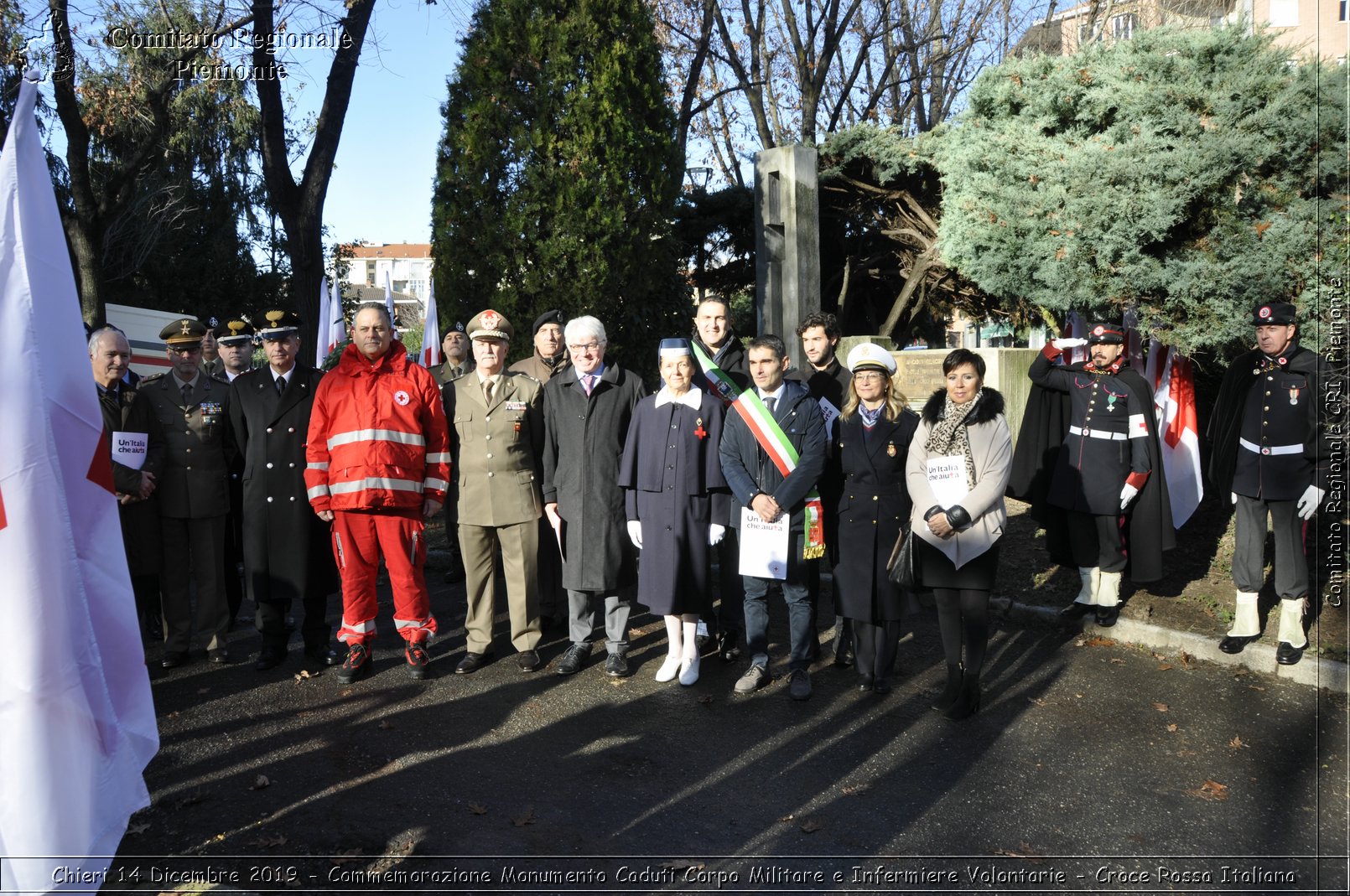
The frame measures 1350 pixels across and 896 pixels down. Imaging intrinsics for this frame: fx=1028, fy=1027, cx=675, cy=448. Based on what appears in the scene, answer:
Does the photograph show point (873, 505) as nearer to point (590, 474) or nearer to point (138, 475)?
point (590, 474)

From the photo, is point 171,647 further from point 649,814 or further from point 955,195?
point 955,195

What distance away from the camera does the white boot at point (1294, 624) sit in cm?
609

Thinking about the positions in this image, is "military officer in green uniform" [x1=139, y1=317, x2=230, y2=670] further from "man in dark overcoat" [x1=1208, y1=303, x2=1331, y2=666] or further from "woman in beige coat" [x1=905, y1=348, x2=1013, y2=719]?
"man in dark overcoat" [x1=1208, y1=303, x2=1331, y2=666]

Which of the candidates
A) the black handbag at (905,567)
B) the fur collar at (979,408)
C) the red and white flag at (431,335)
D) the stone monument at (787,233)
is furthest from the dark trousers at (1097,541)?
the red and white flag at (431,335)

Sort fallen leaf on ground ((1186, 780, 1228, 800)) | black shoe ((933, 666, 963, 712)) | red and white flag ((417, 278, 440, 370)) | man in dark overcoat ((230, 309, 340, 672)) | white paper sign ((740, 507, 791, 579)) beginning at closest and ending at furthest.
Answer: fallen leaf on ground ((1186, 780, 1228, 800)), black shoe ((933, 666, 963, 712)), white paper sign ((740, 507, 791, 579)), man in dark overcoat ((230, 309, 340, 672)), red and white flag ((417, 278, 440, 370))

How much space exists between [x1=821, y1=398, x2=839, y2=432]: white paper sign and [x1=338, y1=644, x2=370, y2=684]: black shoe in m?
3.13

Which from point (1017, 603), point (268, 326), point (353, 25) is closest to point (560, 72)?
point (353, 25)

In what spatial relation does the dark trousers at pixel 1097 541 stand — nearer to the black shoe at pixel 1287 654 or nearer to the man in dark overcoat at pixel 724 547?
the black shoe at pixel 1287 654

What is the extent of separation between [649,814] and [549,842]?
1.54 ft

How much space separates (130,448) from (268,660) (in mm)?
1565

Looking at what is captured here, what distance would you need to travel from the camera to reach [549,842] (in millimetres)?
4125

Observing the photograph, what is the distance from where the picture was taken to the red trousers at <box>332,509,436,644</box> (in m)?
6.06

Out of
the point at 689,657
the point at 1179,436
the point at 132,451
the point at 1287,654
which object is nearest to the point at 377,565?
the point at 132,451

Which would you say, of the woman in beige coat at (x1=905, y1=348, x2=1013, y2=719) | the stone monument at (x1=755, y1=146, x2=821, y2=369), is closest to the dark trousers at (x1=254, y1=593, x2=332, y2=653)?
the woman in beige coat at (x1=905, y1=348, x2=1013, y2=719)
